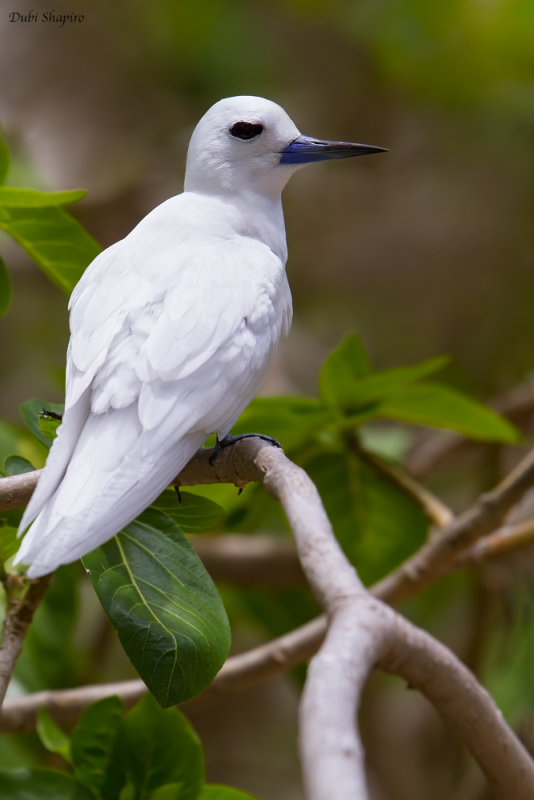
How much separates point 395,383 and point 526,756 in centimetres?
61

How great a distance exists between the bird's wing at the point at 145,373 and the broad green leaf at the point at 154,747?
0.93 ft

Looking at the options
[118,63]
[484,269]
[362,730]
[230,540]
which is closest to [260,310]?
[230,540]

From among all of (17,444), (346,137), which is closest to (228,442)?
(17,444)

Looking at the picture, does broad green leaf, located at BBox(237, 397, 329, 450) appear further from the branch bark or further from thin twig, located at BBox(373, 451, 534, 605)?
the branch bark

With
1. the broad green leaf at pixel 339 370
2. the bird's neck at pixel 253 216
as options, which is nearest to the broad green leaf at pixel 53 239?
the bird's neck at pixel 253 216

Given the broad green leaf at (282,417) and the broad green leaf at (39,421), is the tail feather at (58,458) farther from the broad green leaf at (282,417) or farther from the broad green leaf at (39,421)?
the broad green leaf at (282,417)

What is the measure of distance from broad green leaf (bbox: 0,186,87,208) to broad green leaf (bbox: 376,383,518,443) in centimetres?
50

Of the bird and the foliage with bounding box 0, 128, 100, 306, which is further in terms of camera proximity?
the foliage with bounding box 0, 128, 100, 306

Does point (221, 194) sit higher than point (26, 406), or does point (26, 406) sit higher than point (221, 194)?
point (221, 194)

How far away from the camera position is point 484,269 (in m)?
2.53

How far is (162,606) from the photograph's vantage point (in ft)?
2.42

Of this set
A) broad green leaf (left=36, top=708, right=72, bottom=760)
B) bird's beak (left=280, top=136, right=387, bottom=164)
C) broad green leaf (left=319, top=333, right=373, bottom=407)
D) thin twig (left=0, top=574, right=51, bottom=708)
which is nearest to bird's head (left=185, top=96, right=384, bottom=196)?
bird's beak (left=280, top=136, right=387, bottom=164)

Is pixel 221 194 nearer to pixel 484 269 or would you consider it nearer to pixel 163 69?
pixel 163 69

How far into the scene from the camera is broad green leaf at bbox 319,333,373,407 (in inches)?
47.6
